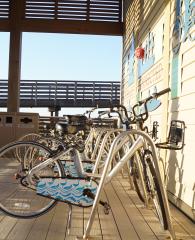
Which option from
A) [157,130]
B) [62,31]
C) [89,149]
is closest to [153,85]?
[157,130]

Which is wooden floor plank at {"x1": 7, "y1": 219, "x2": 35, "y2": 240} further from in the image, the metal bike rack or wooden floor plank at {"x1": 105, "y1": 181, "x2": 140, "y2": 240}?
the metal bike rack

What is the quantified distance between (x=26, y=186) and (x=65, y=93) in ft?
40.3

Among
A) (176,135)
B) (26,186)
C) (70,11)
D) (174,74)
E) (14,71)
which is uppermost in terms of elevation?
(70,11)

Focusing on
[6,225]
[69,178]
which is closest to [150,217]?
[69,178]

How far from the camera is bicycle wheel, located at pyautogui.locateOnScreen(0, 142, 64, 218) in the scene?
139 inches

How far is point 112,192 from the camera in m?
5.23

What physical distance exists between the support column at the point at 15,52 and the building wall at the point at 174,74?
417 cm

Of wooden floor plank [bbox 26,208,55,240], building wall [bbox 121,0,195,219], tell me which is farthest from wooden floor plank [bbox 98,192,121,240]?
building wall [bbox 121,0,195,219]

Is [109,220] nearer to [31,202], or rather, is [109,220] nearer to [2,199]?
[31,202]

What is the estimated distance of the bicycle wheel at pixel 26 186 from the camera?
11.6 feet

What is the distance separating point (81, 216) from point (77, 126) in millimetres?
756

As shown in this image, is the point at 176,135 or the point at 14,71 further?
the point at 14,71

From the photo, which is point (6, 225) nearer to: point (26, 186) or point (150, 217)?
point (26, 186)

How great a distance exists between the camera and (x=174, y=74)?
452 cm
